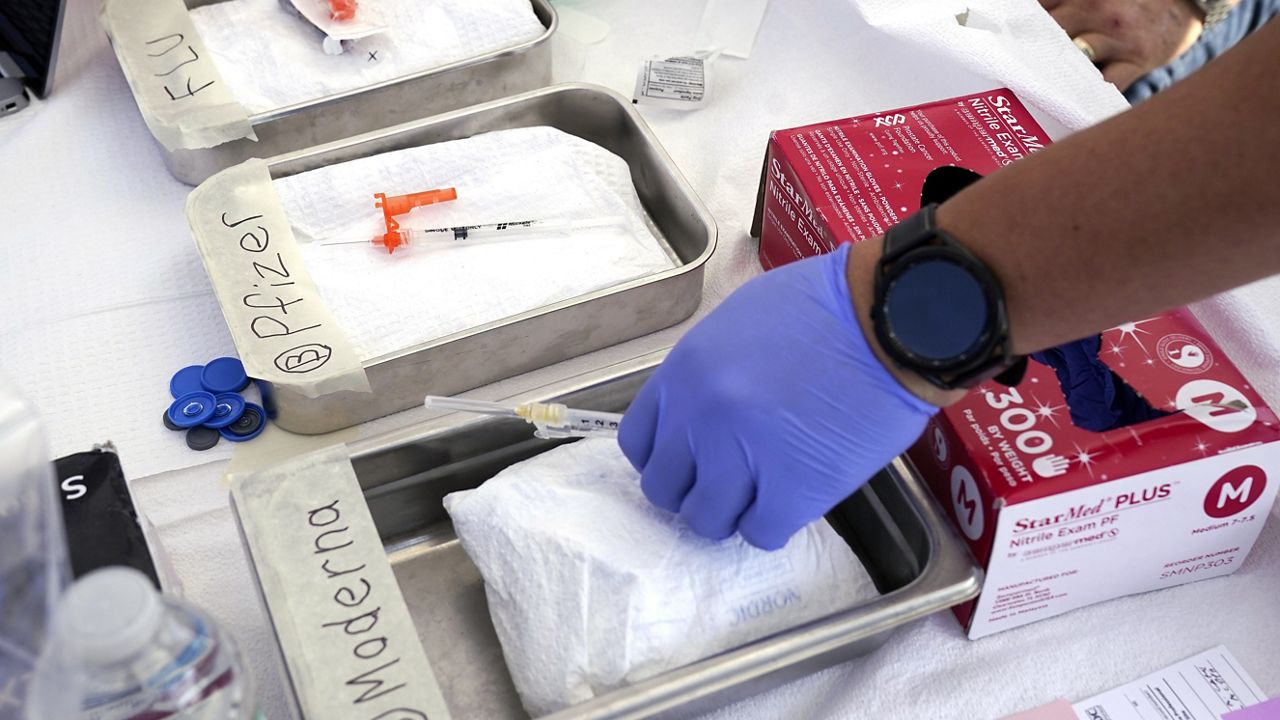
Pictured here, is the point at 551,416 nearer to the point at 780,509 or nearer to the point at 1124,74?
the point at 780,509

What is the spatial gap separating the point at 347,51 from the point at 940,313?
0.81 metres

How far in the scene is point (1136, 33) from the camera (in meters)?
1.41

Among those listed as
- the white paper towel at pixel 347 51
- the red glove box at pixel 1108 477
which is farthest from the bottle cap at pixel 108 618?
the white paper towel at pixel 347 51

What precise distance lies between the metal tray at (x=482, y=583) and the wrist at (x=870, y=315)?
0.40ft

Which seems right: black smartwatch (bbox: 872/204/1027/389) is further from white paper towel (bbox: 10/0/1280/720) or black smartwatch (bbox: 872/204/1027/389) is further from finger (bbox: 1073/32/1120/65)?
finger (bbox: 1073/32/1120/65)

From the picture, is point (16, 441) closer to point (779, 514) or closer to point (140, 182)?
point (779, 514)

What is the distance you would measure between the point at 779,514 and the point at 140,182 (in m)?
0.82

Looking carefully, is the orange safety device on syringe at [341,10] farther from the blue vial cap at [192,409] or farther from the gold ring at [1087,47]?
the gold ring at [1087,47]

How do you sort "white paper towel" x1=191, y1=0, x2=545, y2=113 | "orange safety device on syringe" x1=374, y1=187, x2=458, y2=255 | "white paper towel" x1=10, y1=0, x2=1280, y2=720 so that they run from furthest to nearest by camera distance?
"white paper towel" x1=191, y1=0, x2=545, y2=113, "orange safety device on syringe" x1=374, y1=187, x2=458, y2=255, "white paper towel" x1=10, y1=0, x2=1280, y2=720

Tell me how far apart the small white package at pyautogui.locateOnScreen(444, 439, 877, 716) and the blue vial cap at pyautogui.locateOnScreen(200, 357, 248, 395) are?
11.1 inches

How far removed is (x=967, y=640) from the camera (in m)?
0.80

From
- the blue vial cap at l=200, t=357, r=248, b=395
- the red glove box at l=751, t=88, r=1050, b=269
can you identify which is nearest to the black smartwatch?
the red glove box at l=751, t=88, r=1050, b=269

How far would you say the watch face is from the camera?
63cm

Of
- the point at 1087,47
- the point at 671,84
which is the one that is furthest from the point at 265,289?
the point at 1087,47
